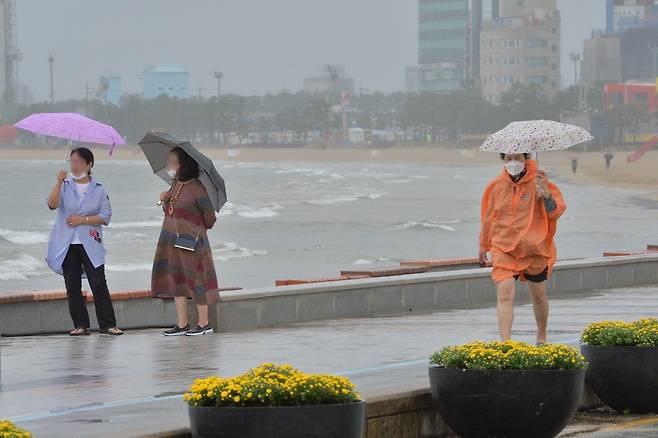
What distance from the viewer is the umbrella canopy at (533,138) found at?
35.1ft

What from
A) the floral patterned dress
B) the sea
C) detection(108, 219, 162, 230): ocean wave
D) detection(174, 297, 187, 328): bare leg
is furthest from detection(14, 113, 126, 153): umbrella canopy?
detection(108, 219, 162, 230): ocean wave

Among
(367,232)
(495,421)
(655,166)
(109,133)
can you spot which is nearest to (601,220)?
(367,232)

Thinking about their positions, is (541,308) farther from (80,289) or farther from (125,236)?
(125,236)

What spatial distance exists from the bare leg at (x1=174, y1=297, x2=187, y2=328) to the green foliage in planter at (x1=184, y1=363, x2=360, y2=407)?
20.2 ft

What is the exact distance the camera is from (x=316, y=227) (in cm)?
6675

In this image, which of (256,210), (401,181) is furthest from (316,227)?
(401,181)

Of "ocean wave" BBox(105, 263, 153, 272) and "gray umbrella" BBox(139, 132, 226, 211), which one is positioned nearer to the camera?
"gray umbrella" BBox(139, 132, 226, 211)

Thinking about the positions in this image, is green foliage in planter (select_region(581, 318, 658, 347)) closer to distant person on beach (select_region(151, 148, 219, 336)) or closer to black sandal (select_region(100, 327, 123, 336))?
distant person on beach (select_region(151, 148, 219, 336))

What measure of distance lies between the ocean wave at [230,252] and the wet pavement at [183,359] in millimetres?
33180

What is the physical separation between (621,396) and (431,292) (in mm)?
6354

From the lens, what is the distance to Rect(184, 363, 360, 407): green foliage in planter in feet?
21.2

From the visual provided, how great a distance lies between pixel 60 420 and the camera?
7.87 metres

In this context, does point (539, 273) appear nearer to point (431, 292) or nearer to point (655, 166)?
point (431, 292)

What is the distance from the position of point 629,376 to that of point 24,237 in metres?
56.0
